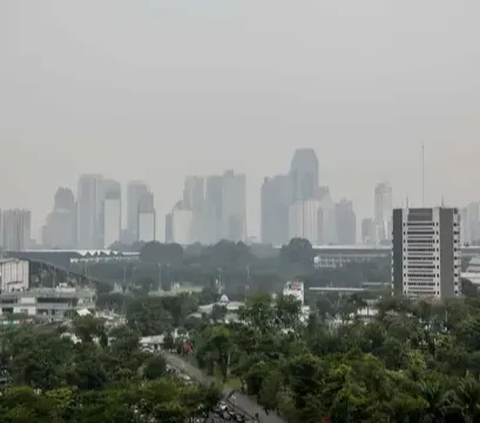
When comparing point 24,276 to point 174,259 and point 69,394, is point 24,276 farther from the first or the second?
point 69,394

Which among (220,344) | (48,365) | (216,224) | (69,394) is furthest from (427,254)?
(216,224)

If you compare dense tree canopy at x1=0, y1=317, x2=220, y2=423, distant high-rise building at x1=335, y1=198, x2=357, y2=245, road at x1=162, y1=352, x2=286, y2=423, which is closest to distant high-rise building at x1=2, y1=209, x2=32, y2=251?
distant high-rise building at x1=335, y1=198, x2=357, y2=245

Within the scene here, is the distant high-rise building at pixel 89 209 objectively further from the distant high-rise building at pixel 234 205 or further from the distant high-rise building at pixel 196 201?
the distant high-rise building at pixel 234 205

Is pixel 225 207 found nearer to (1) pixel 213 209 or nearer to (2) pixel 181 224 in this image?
(1) pixel 213 209

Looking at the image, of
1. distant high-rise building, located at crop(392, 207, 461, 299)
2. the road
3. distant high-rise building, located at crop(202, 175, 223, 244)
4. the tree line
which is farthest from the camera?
distant high-rise building, located at crop(202, 175, 223, 244)

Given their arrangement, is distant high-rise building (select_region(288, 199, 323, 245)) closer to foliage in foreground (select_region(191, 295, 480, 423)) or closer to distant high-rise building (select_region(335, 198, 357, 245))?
distant high-rise building (select_region(335, 198, 357, 245))

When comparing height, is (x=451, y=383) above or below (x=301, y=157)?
below

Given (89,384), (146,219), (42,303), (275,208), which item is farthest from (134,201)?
(89,384)
